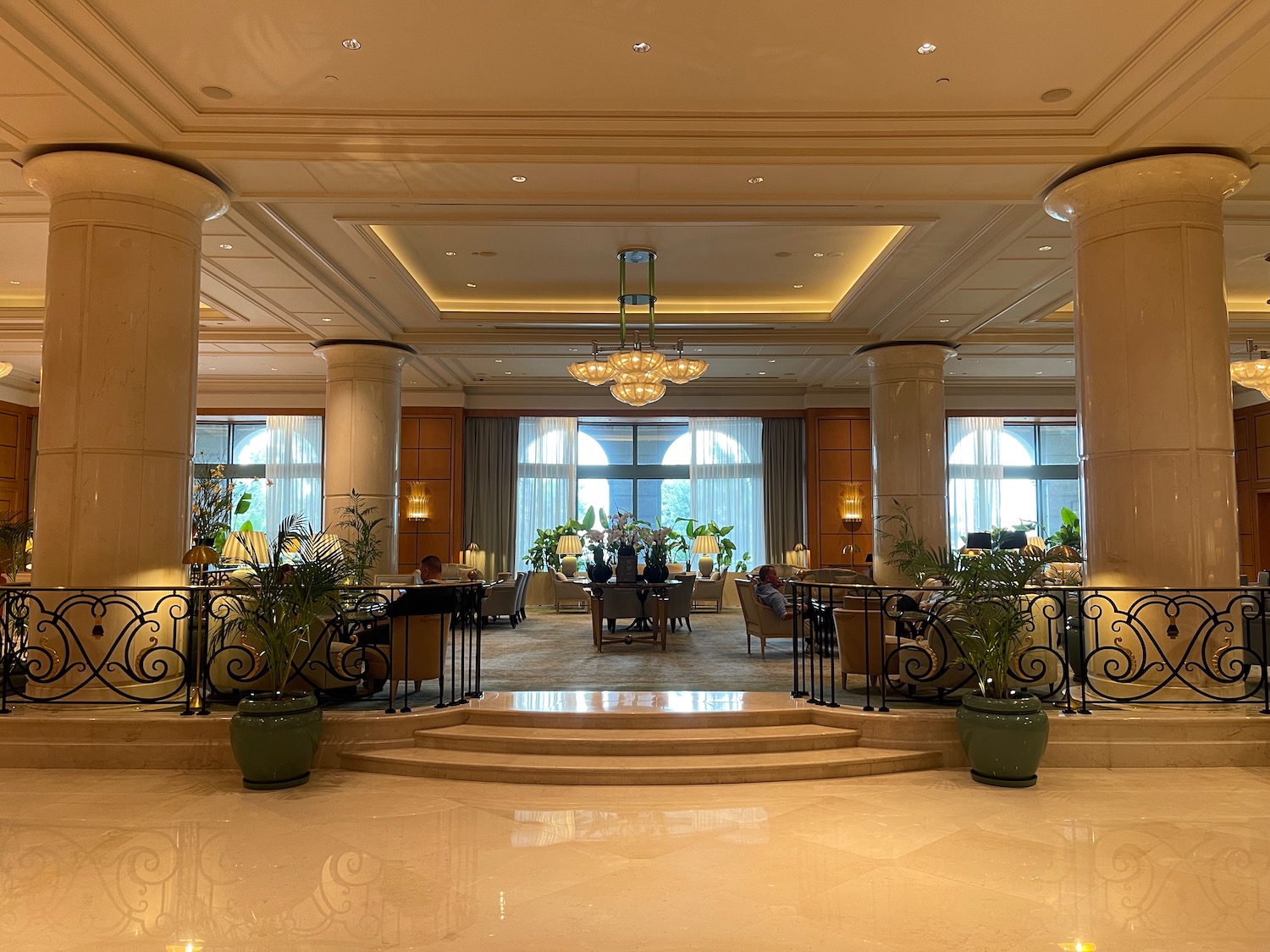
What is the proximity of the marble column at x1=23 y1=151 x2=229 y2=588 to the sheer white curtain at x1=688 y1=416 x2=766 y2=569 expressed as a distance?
38.7 ft

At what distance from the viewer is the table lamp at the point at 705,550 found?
15.4 metres

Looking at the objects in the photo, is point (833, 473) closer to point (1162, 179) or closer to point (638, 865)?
point (1162, 179)

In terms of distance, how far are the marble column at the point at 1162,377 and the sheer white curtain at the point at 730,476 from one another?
10.7 metres

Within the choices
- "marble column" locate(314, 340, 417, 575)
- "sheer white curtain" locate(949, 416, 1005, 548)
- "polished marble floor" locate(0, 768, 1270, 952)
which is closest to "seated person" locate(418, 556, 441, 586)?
"marble column" locate(314, 340, 417, 575)

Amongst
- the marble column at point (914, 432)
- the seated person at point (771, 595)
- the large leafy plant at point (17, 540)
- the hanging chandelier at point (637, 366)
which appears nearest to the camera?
the seated person at point (771, 595)

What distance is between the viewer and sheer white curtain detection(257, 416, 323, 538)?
17.7m

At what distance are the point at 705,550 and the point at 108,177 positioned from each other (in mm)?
11246

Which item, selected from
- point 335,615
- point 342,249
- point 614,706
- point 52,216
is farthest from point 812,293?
point 52,216

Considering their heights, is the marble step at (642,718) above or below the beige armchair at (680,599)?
below

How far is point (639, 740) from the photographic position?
5785 millimetres

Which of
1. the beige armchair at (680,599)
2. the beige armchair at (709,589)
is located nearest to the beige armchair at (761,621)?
the beige armchair at (680,599)

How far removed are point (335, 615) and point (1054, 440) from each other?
54.7ft

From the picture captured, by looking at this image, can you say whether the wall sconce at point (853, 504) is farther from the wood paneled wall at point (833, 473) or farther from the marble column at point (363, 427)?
the marble column at point (363, 427)

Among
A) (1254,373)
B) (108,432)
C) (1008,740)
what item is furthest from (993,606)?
(1254,373)
